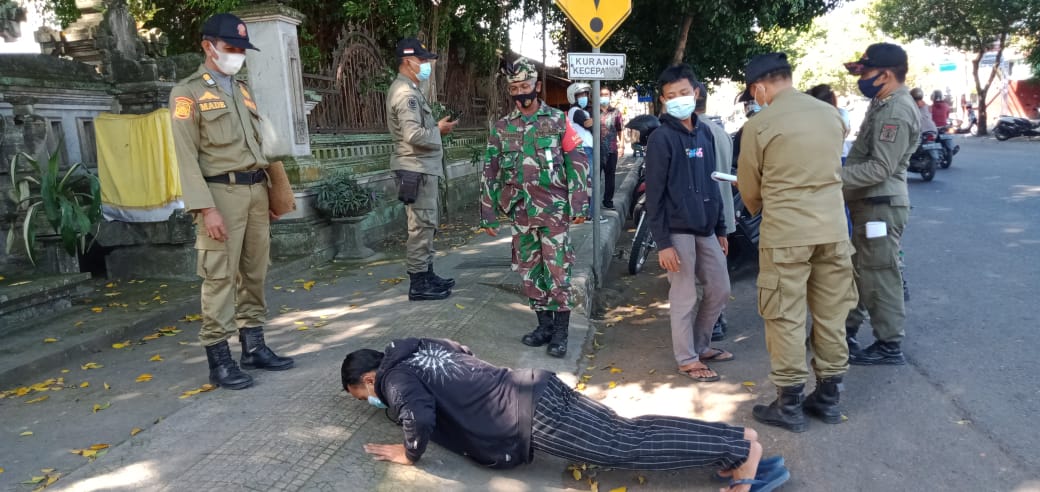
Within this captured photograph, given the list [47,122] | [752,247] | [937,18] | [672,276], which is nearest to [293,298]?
[47,122]

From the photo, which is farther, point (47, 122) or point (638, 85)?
point (638, 85)

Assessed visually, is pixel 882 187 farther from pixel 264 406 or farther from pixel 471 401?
pixel 264 406

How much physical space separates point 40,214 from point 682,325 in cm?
516

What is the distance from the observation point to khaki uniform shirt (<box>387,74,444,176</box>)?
196 inches

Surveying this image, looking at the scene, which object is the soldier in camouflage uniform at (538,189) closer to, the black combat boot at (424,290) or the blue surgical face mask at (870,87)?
the black combat boot at (424,290)

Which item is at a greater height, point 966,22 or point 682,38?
point 966,22

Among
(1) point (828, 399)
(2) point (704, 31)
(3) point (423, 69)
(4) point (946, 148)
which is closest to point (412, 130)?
(3) point (423, 69)

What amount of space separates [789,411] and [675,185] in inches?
54.3

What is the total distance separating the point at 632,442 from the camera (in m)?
2.76

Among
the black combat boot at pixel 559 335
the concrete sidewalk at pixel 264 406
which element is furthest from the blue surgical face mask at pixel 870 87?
the concrete sidewalk at pixel 264 406

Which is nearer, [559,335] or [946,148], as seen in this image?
[559,335]

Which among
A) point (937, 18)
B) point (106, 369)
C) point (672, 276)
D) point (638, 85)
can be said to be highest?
point (937, 18)

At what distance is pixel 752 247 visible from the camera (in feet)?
21.0

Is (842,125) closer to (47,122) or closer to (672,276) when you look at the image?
(672,276)
